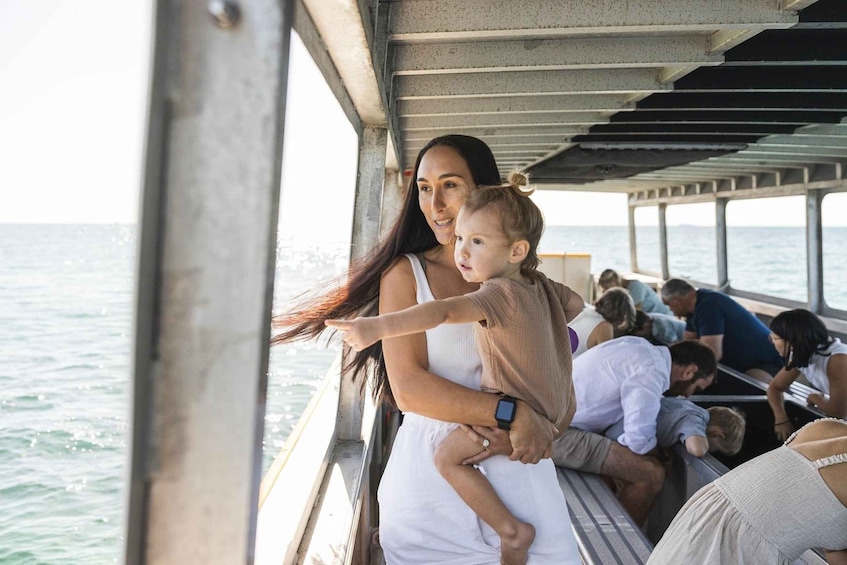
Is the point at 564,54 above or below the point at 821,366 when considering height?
above

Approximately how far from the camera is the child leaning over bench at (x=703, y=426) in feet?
12.2

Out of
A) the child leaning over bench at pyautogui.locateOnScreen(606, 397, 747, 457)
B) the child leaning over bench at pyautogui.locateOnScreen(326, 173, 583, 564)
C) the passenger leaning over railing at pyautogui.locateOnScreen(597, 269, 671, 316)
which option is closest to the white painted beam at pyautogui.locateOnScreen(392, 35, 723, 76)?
the child leaning over bench at pyautogui.locateOnScreen(326, 173, 583, 564)

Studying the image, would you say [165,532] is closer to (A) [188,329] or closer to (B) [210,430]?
(B) [210,430]

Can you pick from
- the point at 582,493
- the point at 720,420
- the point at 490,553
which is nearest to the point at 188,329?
the point at 490,553

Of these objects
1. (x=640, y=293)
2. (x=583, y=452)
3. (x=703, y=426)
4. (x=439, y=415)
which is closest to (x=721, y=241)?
(x=640, y=293)

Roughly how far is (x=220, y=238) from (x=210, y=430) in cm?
23

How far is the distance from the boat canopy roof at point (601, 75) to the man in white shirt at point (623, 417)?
62.3 inches

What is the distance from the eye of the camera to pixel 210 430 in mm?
822

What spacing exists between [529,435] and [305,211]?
35.5ft

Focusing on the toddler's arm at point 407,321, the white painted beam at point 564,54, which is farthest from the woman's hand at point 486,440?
the white painted beam at point 564,54

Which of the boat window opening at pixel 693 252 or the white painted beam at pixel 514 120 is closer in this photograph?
the white painted beam at pixel 514 120

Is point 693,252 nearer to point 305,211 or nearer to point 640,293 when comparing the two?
point 305,211

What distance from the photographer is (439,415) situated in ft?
5.54

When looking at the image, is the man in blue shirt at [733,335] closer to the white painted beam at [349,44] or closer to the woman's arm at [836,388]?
the woman's arm at [836,388]
